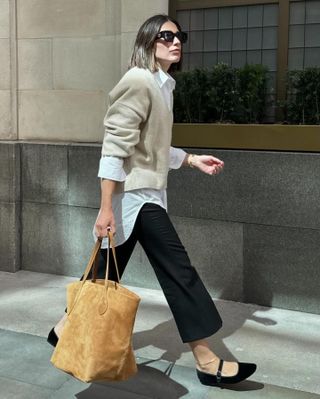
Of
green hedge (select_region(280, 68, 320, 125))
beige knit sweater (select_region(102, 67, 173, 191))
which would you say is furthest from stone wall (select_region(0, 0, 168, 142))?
beige knit sweater (select_region(102, 67, 173, 191))

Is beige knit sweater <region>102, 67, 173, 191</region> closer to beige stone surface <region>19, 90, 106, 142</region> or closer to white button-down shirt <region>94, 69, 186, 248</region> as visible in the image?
white button-down shirt <region>94, 69, 186, 248</region>

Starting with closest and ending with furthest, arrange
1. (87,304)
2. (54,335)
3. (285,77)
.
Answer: (87,304) → (54,335) → (285,77)

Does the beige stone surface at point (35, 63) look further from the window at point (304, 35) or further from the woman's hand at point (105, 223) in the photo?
the woman's hand at point (105, 223)

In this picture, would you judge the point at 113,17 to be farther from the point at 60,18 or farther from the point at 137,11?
the point at 60,18

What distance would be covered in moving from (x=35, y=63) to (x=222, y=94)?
6.42 feet

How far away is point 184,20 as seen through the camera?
548cm

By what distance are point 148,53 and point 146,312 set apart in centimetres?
230

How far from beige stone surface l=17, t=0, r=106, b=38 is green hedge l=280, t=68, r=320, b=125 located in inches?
73.0

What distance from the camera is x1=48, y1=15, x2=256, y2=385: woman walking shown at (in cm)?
305

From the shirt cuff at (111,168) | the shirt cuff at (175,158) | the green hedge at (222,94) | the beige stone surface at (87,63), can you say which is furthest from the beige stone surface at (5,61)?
the shirt cuff at (111,168)

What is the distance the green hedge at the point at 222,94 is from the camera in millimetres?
5113

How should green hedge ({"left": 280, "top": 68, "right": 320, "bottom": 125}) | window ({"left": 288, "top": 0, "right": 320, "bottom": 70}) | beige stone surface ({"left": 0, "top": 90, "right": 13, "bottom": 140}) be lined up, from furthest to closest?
beige stone surface ({"left": 0, "top": 90, "right": 13, "bottom": 140}) < window ({"left": 288, "top": 0, "right": 320, "bottom": 70}) < green hedge ({"left": 280, "top": 68, "right": 320, "bottom": 125})

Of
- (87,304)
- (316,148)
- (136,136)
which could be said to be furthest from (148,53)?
(316,148)

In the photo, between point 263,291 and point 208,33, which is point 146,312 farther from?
point 208,33
